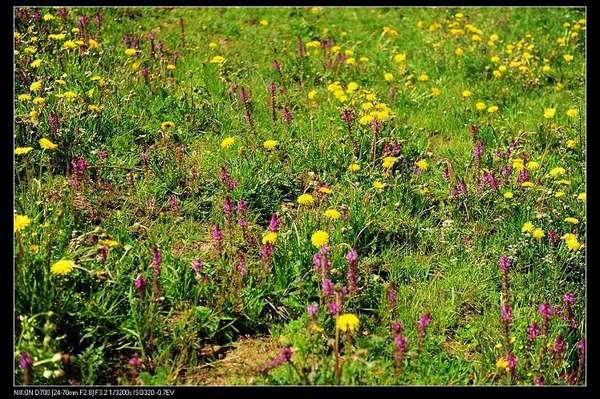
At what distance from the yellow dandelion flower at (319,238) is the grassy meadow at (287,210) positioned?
102mm

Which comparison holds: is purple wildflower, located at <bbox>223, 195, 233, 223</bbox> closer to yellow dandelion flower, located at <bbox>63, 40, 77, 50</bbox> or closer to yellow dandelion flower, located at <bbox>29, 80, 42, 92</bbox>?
yellow dandelion flower, located at <bbox>29, 80, 42, 92</bbox>

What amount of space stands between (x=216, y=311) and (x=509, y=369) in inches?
61.8

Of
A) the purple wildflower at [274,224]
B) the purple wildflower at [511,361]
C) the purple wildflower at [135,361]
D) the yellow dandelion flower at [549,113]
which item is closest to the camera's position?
the purple wildflower at [135,361]

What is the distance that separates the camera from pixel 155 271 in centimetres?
346

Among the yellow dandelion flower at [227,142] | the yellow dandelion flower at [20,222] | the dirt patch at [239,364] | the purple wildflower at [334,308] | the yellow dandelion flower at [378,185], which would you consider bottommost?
the dirt patch at [239,364]

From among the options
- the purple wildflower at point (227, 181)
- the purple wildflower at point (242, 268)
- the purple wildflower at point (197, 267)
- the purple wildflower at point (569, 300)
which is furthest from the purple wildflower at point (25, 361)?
the purple wildflower at point (569, 300)

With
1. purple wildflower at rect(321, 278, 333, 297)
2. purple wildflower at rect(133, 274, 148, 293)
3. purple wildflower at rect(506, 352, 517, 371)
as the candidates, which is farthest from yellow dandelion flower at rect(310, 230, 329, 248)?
purple wildflower at rect(506, 352, 517, 371)

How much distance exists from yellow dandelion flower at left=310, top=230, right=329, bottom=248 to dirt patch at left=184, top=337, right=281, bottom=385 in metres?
0.60

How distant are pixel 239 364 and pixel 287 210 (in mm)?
1312

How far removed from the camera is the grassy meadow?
3391 mm

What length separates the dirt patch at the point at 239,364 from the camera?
3.38 m

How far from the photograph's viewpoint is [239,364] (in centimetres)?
346

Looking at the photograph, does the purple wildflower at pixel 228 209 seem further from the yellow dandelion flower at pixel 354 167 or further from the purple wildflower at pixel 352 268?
the yellow dandelion flower at pixel 354 167

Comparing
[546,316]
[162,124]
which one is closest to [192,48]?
[162,124]
